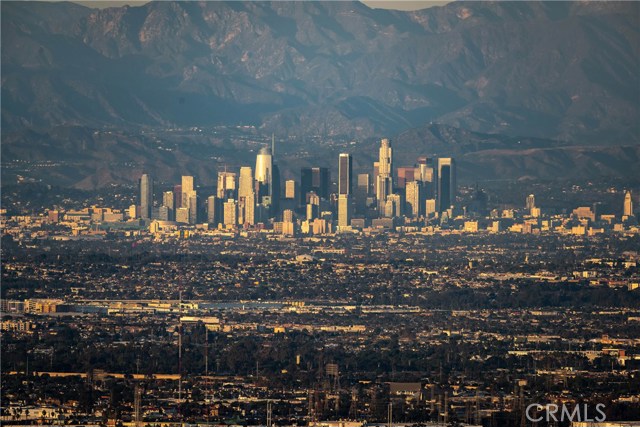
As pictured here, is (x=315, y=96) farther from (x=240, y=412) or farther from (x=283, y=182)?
(x=240, y=412)

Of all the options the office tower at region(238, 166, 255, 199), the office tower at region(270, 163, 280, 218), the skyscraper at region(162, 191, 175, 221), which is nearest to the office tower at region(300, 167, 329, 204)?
the office tower at region(270, 163, 280, 218)

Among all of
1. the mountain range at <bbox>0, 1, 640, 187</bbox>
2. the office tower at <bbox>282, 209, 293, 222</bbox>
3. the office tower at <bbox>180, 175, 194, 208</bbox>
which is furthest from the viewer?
the mountain range at <bbox>0, 1, 640, 187</bbox>

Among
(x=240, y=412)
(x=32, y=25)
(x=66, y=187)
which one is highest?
(x=32, y=25)

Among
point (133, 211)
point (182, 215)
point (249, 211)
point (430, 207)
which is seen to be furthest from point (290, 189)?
point (133, 211)

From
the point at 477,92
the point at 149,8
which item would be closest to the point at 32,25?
the point at 149,8

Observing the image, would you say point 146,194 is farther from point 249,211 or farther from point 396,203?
point 396,203

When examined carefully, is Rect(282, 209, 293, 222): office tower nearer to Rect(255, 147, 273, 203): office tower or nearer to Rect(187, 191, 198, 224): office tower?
Rect(255, 147, 273, 203): office tower

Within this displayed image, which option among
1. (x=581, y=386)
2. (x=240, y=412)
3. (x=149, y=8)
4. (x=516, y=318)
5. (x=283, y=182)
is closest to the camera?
(x=240, y=412)
